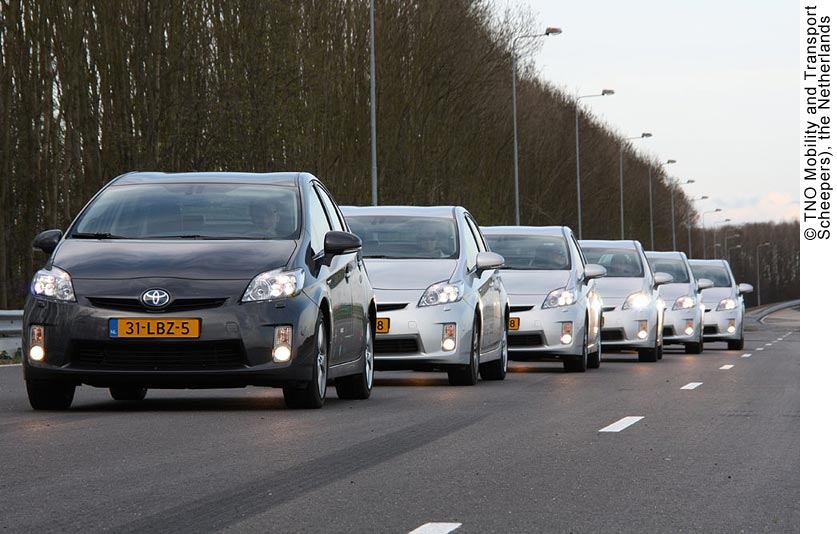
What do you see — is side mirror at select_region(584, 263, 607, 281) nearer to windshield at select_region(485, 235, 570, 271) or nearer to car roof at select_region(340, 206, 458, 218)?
windshield at select_region(485, 235, 570, 271)

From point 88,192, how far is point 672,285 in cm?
1097

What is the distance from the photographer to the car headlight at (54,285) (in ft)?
37.5

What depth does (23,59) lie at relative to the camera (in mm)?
32000

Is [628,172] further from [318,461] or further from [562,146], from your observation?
[318,461]

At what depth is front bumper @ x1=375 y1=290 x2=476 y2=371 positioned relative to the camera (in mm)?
15430

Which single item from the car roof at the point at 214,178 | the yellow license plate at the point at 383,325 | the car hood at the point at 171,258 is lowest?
the yellow license plate at the point at 383,325

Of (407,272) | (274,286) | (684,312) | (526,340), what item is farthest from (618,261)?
(274,286)

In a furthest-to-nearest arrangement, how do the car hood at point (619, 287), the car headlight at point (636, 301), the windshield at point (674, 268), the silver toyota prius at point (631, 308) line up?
the windshield at point (674, 268), the car hood at point (619, 287), the car headlight at point (636, 301), the silver toyota prius at point (631, 308)

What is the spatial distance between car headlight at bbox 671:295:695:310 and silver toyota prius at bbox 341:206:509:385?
11.3 m

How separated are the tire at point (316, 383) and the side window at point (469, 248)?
4.12 metres

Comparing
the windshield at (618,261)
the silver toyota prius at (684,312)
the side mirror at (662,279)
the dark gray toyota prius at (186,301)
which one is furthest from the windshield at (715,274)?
the dark gray toyota prius at (186,301)

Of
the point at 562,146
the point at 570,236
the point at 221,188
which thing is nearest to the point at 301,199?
the point at 221,188

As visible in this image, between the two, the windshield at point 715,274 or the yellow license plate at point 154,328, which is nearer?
the yellow license plate at point 154,328

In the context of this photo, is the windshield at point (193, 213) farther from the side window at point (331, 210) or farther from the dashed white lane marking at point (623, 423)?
the dashed white lane marking at point (623, 423)
